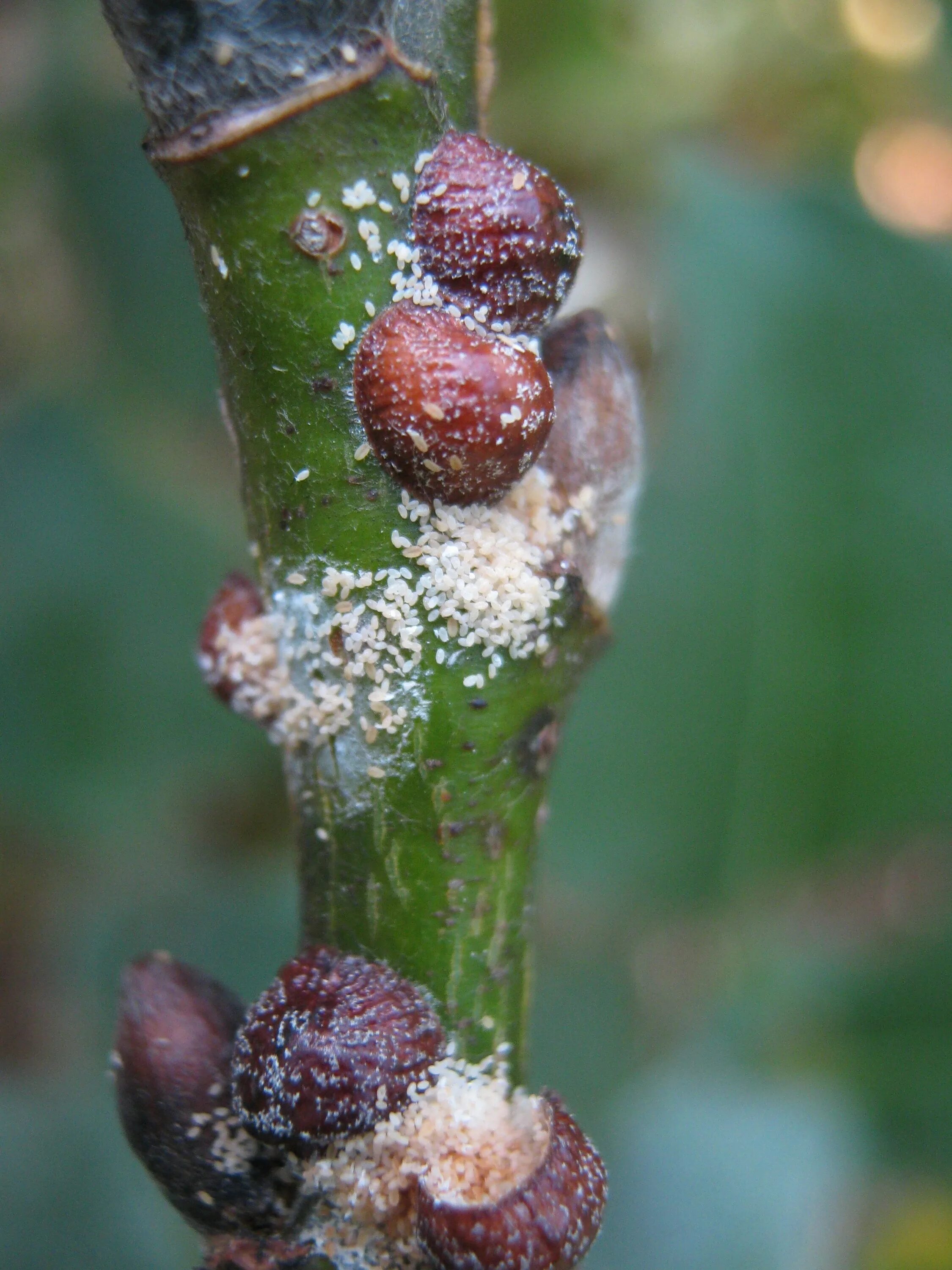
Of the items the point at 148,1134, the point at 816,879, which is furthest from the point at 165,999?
the point at 816,879

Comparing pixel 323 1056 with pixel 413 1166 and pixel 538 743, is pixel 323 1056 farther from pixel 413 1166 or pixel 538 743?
pixel 538 743

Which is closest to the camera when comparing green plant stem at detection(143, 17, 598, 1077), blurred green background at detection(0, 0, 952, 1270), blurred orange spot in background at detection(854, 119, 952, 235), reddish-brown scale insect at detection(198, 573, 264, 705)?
green plant stem at detection(143, 17, 598, 1077)

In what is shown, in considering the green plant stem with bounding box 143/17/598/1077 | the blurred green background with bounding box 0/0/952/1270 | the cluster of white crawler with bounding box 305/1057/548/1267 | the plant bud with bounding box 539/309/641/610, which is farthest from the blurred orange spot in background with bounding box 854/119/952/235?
the cluster of white crawler with bounding box 305/1057/548/1267

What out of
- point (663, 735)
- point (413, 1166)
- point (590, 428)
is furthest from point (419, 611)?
point (663, 735)

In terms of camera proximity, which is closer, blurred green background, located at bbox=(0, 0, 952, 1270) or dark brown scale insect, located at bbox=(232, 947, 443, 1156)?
dark brown scale insect, located at bbox=(232, 947, 443, 1156)

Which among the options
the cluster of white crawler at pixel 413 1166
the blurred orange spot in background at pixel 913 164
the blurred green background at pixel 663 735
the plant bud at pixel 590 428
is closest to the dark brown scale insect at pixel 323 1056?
the cluster of white crawler at pixel 413 1166

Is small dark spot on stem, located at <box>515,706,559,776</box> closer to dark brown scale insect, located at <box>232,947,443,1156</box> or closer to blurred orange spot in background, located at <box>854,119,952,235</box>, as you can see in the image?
dark brown scale insect, located at <box>232,947,443,1156</box>

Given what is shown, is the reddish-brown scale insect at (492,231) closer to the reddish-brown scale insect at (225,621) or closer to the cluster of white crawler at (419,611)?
the cluster of white crawler at (419,611)

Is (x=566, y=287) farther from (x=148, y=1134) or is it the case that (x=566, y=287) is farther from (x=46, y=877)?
(x=46, y=877)
